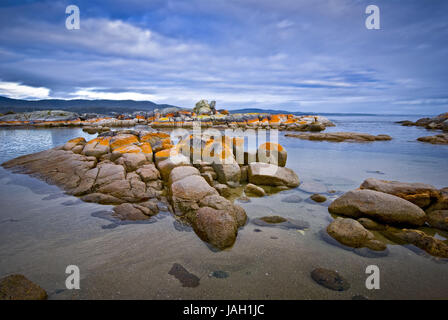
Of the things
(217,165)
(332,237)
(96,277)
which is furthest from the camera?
(217,165)

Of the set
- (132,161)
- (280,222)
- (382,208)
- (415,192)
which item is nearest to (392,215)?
(382,208)

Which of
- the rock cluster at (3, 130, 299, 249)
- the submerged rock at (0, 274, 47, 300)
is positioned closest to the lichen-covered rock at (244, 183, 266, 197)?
the rock cluster at (3, 130, 299, 249)

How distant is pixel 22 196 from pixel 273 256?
7590 millimetres

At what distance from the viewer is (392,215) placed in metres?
4.71

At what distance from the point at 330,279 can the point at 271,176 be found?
4.90 meters

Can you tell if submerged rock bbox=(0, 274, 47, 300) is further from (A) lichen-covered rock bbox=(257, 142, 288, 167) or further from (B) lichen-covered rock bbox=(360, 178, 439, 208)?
(A) lichen-covered rock bbox=(257, 142, 288, 167)

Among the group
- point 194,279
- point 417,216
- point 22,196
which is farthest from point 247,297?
point 22,196

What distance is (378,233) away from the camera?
4555 millimetres

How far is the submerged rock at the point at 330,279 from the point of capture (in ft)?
10.1

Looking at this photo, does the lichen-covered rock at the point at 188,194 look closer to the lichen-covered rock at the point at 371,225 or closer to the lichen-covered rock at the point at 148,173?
the lichen-covered rock at the point at 148,173

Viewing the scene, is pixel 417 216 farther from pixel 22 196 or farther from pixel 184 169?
pixel 22 196

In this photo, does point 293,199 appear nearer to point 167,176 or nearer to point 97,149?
point 167,176

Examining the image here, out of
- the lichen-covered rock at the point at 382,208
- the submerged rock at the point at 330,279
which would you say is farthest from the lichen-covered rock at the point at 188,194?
the lichen-covered rock at the point at 382,208

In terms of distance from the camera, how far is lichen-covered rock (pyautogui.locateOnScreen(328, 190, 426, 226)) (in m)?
4.72
